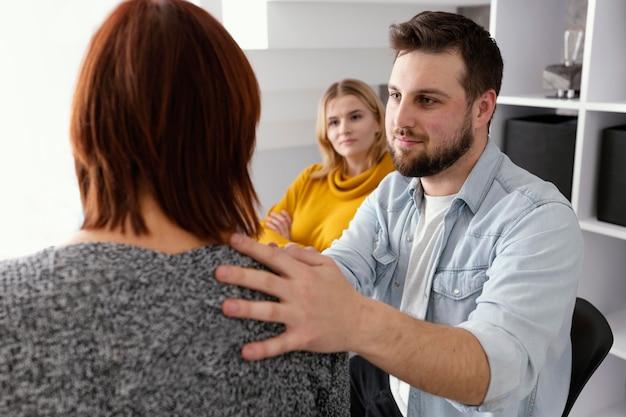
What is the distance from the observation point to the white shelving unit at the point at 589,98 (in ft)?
5.86

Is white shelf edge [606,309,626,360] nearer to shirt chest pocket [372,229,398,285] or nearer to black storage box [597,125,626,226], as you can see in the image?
black storage box [597,125,626,226]

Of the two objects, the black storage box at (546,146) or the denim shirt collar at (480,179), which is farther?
the black storage box at (546,146)

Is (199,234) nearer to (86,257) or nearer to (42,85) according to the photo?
(86,257)

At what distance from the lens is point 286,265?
2.96 ft

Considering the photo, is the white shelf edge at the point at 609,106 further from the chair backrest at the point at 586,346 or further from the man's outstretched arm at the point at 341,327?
the man's outstretched arm at the point at 341,327

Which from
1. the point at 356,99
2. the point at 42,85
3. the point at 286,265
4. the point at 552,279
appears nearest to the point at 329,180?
the point at 356,99

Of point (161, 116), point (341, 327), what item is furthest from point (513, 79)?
point (161, 116)

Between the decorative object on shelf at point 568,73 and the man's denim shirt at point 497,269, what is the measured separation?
0.68 meters

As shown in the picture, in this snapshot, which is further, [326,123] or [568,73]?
[326,123]

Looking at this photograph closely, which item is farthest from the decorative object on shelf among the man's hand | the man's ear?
the man's hand

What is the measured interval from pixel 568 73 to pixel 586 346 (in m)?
0.98

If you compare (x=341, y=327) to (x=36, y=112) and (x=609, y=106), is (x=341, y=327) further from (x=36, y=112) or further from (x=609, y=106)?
(x=36, y=112)

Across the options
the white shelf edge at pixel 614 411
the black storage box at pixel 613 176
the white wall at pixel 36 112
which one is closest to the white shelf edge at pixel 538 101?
the black storage box at pixel 613 176

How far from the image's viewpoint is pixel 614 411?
2.14 meters
